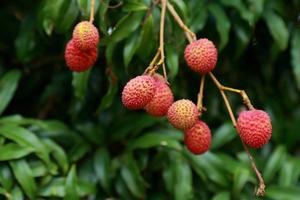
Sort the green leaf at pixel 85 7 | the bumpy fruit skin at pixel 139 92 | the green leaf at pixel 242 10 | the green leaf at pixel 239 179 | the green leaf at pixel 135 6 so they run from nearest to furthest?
the bumpy fruit skin at pixel 139 92
the green leaf at pixel 85 7
the green leaf at pixel 135 6
the green leaf at pixel 242 10
the green leaf at pixel 239 179

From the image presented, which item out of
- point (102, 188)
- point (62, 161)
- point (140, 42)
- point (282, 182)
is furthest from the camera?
point (282, 182)

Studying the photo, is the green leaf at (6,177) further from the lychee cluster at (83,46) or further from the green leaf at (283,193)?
the green leaf at (283,193)

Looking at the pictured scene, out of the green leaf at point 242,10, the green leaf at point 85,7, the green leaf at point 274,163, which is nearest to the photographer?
the green leaf at point 85,7

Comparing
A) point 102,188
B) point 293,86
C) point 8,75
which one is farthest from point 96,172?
point 293,86

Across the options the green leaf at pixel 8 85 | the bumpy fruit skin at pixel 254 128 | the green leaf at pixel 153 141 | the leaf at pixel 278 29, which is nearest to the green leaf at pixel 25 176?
the green leaf at pixel 8 85

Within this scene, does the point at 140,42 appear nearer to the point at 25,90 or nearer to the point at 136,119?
the point at 136,119
